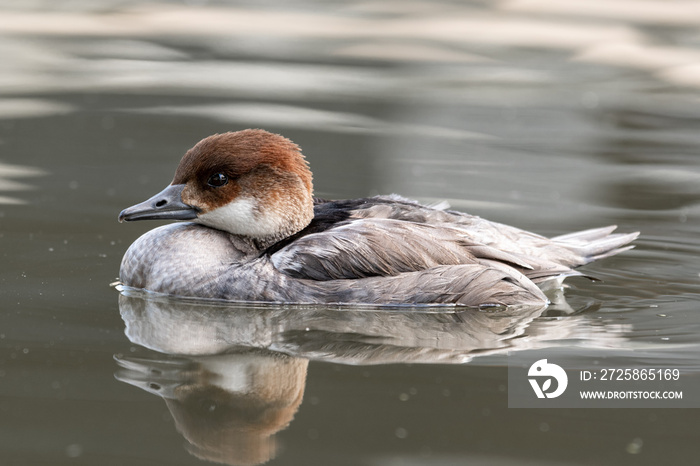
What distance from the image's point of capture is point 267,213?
812 cm

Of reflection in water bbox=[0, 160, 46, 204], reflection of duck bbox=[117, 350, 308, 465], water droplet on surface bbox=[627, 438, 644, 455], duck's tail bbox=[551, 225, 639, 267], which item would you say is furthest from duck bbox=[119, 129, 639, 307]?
water droplet on surface bbox=[627, 438, 644, 455]

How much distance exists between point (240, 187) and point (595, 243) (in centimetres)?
295

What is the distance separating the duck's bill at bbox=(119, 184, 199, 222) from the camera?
801cm

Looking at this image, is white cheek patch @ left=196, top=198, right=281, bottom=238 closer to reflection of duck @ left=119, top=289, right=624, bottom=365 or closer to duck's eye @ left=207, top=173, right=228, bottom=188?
duck's eye @ left=207, top=173, right=228, bottom=188

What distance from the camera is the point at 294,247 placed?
7918mm

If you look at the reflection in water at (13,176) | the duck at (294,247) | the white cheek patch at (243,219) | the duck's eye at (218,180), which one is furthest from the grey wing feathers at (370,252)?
the reflection in water at (13,176)

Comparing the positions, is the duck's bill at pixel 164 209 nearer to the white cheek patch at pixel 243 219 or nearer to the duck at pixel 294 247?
the duck at pixel 294 247

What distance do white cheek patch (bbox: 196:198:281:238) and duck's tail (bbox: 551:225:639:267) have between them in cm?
231

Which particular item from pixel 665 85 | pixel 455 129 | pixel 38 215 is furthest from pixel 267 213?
pixel 665 85

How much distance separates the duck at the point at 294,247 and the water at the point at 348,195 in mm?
191

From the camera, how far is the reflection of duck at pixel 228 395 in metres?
5.41

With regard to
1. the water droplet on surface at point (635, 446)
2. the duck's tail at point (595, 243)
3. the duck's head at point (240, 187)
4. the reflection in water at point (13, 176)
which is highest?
the duck's head at point (240, 187)

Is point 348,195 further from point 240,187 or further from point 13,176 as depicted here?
point 13,176

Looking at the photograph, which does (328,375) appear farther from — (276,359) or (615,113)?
(615,113)
